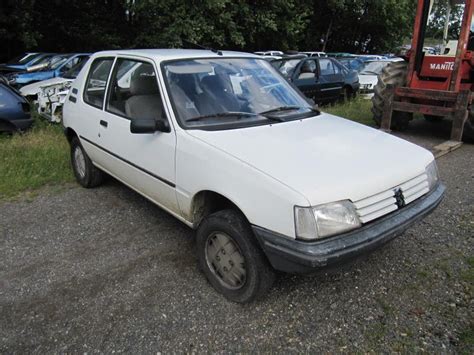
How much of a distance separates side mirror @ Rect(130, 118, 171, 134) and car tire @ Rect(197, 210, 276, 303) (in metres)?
0.83

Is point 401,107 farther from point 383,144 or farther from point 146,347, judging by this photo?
point 146,347

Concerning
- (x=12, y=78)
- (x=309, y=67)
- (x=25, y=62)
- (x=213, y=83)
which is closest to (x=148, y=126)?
(x=213, y=83)

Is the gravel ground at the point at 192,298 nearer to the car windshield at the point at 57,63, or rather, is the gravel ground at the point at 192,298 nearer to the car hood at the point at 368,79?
the car windshield at the point at 57,63

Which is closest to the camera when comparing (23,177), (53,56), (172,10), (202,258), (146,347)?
(146,347)

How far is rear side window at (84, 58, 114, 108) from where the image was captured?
4.38 metres

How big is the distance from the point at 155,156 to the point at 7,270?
1530 millimetres

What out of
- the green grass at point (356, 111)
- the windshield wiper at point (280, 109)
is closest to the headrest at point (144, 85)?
the windshield wiper at point (280, 109)

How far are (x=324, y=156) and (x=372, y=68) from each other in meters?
14.1

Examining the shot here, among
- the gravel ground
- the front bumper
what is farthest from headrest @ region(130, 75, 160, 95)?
the front bumper

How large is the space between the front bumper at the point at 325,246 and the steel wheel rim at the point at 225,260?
14.2 inches

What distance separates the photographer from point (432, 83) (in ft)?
24.9

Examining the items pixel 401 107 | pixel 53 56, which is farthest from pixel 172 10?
pixel 401 107

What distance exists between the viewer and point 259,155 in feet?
9.21

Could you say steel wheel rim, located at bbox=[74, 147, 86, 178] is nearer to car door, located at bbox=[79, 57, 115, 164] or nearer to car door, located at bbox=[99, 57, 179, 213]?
car door, located at bbox=[79, 57, 115, 164]
